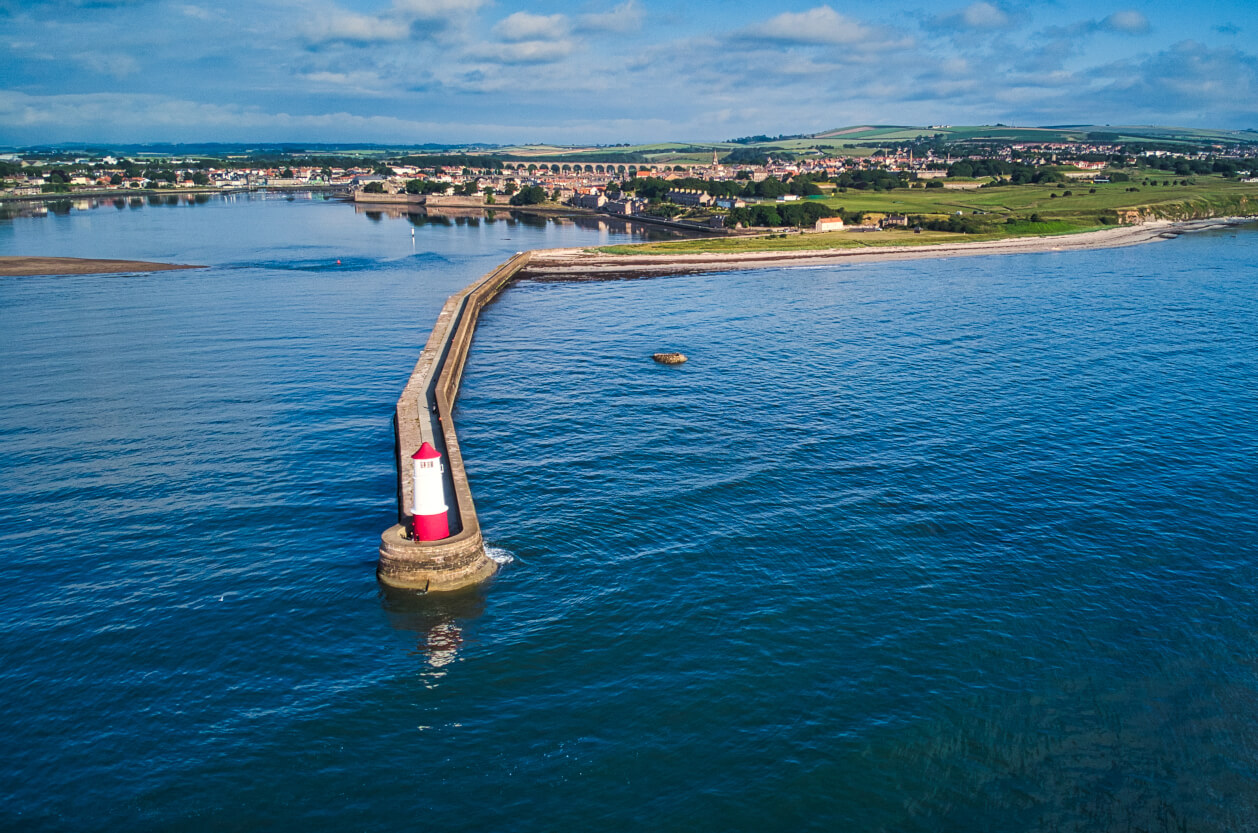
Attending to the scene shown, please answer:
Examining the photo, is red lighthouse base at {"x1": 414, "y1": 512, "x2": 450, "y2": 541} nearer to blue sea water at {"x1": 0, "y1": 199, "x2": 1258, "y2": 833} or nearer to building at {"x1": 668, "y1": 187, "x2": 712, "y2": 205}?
blue sea water at {"x1": 0, "y1": 199, "x2": 1258, "y2": 833}

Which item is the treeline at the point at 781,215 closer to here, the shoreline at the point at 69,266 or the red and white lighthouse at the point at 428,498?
the shoreline at the point at 69,266

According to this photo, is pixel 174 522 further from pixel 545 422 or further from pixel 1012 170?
pixel 1012 170

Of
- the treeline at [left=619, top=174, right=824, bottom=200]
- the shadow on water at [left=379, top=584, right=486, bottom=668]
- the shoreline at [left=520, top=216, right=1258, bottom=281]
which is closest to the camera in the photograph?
the shadow on water at [left=379, top=584, right=486, bottom=668]

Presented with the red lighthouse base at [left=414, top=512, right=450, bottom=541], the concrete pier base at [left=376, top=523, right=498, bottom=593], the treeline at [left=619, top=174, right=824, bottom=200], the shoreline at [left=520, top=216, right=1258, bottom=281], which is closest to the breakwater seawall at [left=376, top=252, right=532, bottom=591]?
the concrete pier base at [left=376, top=523, right=498, bottom=593]

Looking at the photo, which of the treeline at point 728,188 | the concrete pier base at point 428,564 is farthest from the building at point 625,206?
the concrete pier base at point 428,564

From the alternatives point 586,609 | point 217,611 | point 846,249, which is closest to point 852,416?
point 586,609

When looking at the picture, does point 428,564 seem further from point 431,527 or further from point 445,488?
point 445,488
